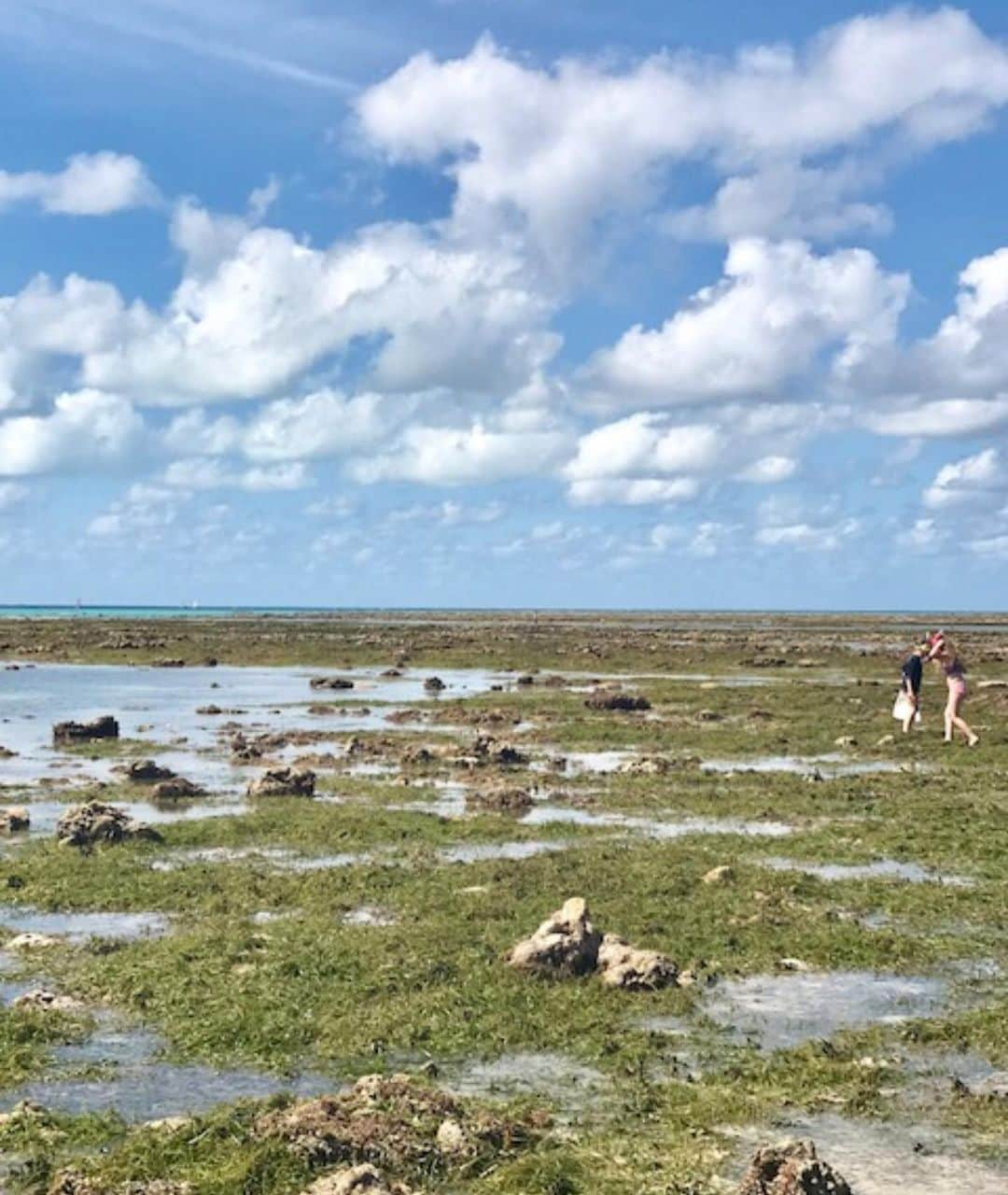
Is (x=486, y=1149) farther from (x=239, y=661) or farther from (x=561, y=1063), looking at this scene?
(x=239, y=661)

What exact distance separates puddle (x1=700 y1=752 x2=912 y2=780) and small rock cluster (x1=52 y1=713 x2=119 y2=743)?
64.9 feet

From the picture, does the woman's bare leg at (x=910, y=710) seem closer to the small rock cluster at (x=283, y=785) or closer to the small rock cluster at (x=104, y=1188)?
the small rock cluster at (x=283, y=785)

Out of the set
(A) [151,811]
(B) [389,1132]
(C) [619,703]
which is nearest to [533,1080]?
(B) [389,1132]

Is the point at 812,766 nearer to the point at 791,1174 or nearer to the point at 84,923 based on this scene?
the point at 84,923

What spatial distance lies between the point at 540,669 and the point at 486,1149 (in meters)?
68.8

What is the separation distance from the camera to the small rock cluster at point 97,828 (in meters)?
24.0

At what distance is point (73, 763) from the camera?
36.7m

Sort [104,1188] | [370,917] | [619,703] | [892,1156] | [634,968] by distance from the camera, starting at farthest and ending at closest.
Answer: [619,703], [370,917], [634,968], [892,1156], [104,1188]

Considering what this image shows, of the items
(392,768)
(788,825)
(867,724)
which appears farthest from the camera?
(867,724)

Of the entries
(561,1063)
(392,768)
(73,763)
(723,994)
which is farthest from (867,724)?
(561,1063)

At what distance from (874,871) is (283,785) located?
1432cm

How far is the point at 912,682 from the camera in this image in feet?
128

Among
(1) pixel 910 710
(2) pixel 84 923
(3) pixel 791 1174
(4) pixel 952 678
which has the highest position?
(4) pixel 952 678

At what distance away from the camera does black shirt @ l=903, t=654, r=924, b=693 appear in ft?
124
